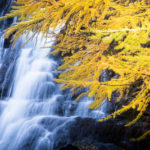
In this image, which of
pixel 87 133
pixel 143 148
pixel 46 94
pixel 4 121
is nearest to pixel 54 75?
pixel 46 94

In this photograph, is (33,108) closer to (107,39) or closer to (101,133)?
(101,133)

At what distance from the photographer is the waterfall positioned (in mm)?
3834

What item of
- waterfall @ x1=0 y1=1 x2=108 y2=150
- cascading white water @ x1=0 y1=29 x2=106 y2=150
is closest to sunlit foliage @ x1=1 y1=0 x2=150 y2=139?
waterfall @ x1=0 y1=1 x2=108 y2=150

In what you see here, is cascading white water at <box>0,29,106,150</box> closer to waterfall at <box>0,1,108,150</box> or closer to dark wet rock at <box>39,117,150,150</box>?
waterfall at <box>0,1,108,150</box>

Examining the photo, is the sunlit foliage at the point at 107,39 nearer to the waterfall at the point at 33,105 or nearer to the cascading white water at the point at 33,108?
the waterfall at the point at 33,105

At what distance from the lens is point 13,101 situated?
6082 millimetres

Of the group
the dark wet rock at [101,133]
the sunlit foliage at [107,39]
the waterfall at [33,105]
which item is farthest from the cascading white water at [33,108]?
the sunlit foliage at [107,39]

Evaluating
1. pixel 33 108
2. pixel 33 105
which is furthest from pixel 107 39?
pixel 33 105

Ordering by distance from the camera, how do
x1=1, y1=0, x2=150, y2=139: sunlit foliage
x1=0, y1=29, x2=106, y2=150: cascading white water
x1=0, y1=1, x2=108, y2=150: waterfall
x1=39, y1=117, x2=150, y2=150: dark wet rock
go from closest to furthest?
x1=1, y1=0, x2=150, y2=139: sunlit foliage
x1=39, y1=117, x2=150, y2=150: dark wet rock
x1=0, y1=1, x2=108, y2=150: waterfall
x1=0, y1=29, x2=106, y2=150: cascading white water

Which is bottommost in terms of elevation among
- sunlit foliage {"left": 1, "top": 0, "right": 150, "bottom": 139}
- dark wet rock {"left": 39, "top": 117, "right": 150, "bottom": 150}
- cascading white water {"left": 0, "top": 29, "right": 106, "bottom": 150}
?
cascading white water {"left": 0, "top": 29, "right": 106, "bottom": 150}

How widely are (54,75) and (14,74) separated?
6.39 ft

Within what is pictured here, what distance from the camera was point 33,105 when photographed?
543 centimetres

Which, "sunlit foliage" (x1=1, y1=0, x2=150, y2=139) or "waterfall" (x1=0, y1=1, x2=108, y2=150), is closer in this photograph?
"sunlit foliage" (x1=1, y1=0, x2=150, y2=139)

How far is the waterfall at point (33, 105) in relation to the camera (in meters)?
3.83
